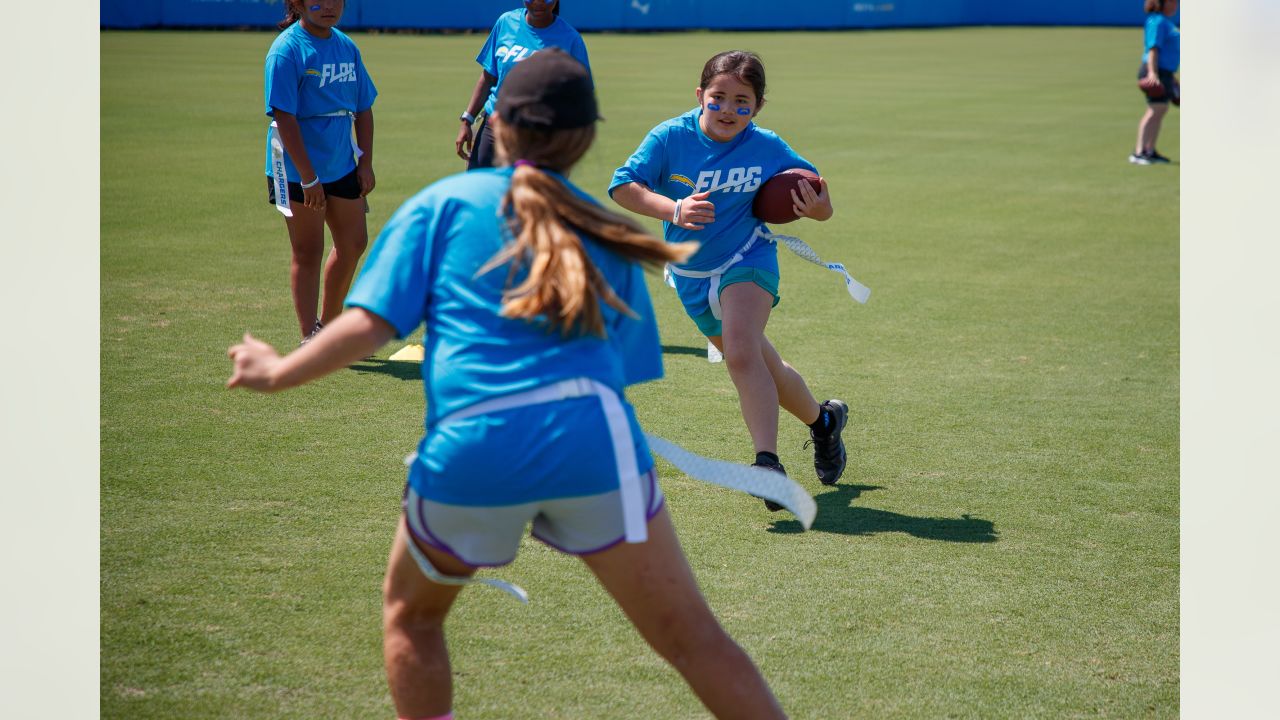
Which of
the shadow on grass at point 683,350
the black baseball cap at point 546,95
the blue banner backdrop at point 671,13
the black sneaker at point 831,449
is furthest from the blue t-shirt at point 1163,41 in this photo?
the blue banner backdrop at point 671,13

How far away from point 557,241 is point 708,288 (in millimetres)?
2876

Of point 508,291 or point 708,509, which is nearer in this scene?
point 508,291

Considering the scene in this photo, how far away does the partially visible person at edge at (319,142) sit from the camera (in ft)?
24.6

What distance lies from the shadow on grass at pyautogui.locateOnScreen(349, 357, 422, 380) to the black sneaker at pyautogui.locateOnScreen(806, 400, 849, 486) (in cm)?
261

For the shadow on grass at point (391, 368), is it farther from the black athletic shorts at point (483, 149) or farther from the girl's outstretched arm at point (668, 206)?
the girl's outstretched arm at point (668, 206)

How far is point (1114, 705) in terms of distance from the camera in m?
3.83

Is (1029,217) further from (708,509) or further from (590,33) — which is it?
(590,33)

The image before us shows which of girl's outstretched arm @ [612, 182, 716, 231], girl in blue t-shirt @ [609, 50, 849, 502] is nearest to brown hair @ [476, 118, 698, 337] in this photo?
girl's outstretched arm @ [612, 182, 716, 231]

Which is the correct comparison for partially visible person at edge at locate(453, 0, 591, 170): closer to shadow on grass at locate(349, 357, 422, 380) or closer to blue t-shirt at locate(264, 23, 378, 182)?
blue t-shirt at locate(264, 23, 378, 182)

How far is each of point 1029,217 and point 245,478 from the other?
9820 mm

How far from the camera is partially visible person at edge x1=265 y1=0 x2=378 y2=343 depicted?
7.50m

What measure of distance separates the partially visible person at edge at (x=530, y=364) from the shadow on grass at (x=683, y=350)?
5.19 metres
